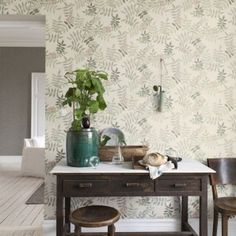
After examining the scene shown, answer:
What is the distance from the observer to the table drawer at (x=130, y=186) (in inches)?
99.0

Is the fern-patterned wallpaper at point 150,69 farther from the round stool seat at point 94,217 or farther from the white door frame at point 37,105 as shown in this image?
the white door frame at point 37,105

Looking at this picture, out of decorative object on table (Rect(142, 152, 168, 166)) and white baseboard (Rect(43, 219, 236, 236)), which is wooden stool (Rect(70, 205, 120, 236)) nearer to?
decorative object on table (Rect(142, 152, 168, 166))

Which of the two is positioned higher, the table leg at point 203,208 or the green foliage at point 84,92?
the green foliage at point 84,92

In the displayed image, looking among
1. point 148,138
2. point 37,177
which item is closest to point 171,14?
point 148,138

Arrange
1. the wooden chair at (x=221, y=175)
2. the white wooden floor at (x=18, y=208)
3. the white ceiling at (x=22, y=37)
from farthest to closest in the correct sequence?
the white ceiling at (x=22, y=37) → the white wooden floor at (x=18, y=208) → the wooden chair at (x=221, y=175)

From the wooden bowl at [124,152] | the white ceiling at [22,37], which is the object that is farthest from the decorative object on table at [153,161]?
the white ceiling at [22,37]

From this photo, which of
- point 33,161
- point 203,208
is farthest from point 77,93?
point 33,161

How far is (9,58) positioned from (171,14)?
539 centimetres

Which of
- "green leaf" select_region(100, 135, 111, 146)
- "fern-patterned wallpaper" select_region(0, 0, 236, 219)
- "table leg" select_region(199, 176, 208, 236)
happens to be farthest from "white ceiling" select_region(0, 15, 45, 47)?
"table leg" select_region(199, 176, 208, 236)

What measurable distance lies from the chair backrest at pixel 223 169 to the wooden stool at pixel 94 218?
1085mm

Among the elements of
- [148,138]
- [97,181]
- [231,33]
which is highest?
[231,33]

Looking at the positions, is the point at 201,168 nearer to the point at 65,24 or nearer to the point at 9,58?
the point at 65,24

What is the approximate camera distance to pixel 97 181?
2.51 meters

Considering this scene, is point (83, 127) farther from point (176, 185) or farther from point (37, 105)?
point (37, 105)
